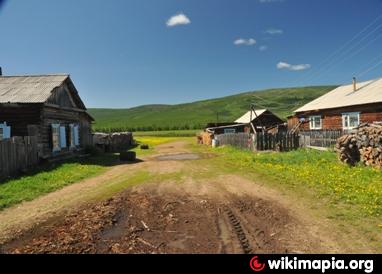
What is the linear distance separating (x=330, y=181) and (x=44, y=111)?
15967 mm

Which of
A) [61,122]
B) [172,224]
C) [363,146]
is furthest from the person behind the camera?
[61,122]

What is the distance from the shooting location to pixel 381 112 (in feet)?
81.6

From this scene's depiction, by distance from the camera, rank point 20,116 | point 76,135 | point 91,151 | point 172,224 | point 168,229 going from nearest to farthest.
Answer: point 168,229 < point 172,224 < point 20,116 < point 76,135 < point 91,151

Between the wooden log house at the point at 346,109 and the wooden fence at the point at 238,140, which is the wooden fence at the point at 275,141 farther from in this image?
the wooden log house at the point at 346,109

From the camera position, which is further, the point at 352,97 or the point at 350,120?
the point at 352,97

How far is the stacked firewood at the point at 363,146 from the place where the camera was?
1330cm

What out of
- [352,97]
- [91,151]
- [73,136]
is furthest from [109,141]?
[352,97]

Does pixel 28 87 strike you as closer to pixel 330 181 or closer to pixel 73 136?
pixel 73 136

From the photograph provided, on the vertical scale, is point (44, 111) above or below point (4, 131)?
above

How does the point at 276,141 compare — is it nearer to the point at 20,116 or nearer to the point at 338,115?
the point at 338,115

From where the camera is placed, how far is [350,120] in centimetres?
2850

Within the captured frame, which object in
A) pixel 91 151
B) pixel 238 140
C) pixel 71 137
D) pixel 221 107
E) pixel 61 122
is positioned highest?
pixel 221 107
